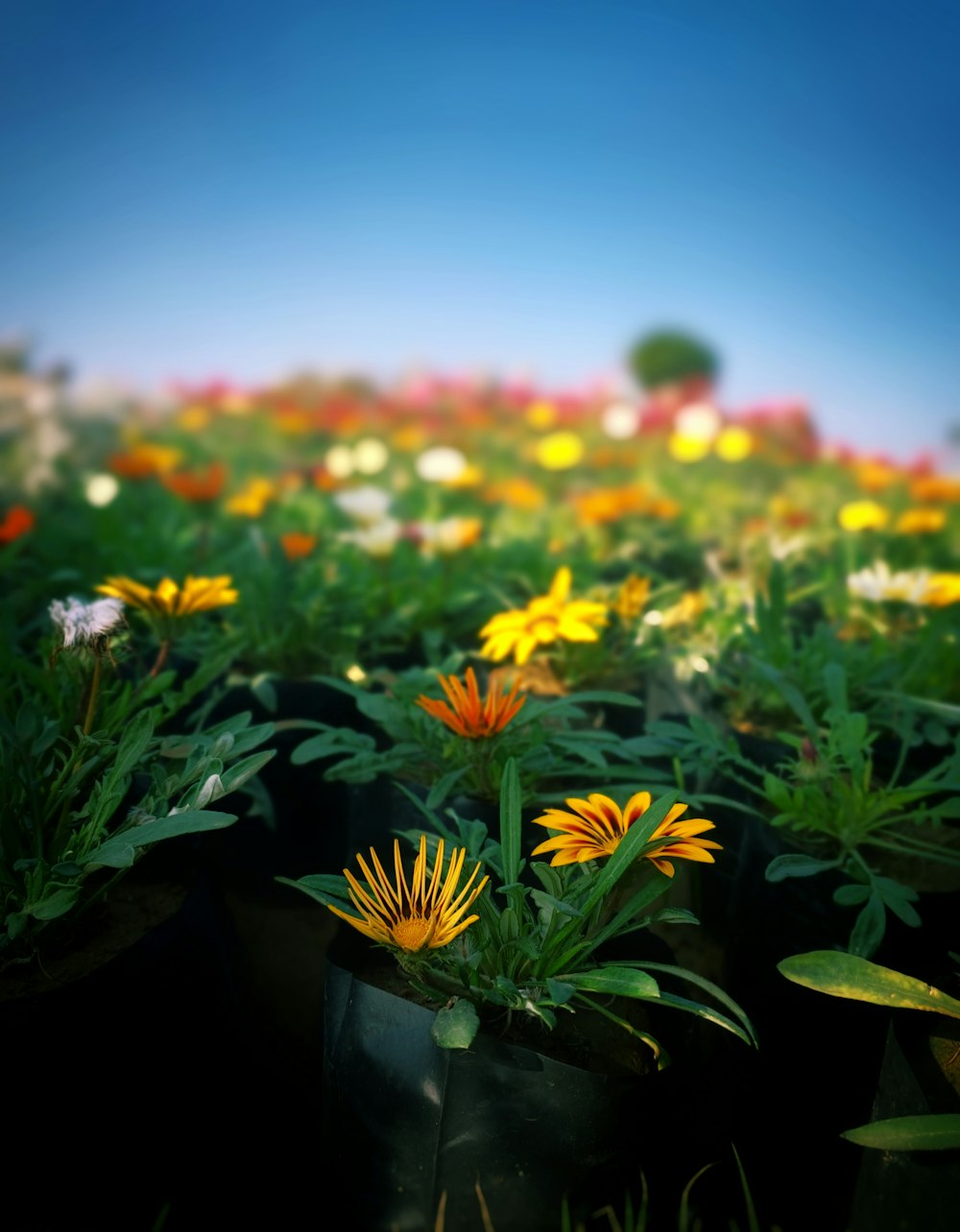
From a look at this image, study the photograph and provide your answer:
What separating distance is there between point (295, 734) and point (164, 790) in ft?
1.74

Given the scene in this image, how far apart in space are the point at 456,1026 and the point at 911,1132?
13.6 inches

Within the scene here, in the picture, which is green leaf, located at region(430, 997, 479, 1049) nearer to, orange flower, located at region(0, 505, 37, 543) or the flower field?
the flower field

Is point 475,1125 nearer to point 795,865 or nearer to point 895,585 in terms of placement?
point 795,865

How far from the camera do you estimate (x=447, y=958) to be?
27.0 inches

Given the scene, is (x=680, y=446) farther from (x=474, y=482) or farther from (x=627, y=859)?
(x=627, y=859)

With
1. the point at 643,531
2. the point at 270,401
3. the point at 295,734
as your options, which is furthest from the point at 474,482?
the point at 270,401

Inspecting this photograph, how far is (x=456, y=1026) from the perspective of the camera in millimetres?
608

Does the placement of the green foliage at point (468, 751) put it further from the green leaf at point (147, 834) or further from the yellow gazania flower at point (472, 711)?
the green leaf at point (147, 834)

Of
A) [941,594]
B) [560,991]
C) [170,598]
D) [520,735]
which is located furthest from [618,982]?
[941,594]

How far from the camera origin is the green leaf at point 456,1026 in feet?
1.95

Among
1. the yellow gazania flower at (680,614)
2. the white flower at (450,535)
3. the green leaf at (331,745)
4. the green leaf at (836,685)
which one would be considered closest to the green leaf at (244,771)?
the green leaf at (331,745)

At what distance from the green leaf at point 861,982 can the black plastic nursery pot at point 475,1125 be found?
14cm

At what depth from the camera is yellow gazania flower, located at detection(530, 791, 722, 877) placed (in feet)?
2.24

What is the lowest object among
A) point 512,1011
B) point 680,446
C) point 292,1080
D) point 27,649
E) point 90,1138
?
point 292,1080
